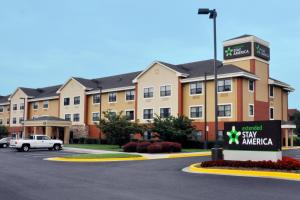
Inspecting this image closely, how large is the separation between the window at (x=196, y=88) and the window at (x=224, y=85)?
2.56 metres

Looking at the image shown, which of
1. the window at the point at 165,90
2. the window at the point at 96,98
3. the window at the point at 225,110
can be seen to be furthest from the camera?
the window at the point at 96,98

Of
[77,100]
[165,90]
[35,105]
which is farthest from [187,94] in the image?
[35,105]

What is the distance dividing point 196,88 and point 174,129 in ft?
28.5

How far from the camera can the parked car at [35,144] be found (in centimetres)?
3759

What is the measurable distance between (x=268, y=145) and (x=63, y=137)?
50109mm

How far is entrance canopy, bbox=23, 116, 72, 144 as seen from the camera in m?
58.6

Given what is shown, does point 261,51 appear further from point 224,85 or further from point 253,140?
point 253,140

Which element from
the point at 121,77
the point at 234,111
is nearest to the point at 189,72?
A: the point at 234,111

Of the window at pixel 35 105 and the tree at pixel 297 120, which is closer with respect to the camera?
the window at pixel 35 105

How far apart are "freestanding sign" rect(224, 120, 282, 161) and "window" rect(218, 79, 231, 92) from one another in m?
24.5

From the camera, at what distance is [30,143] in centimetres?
3825

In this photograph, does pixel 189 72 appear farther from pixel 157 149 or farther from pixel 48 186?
pixel 48 186

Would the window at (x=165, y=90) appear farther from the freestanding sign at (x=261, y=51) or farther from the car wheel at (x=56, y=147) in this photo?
the car wheel at (x=56, y=147)

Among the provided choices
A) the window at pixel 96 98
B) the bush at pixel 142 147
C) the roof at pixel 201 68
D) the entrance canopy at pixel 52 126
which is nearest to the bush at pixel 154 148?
the bush at pixel 142 147
